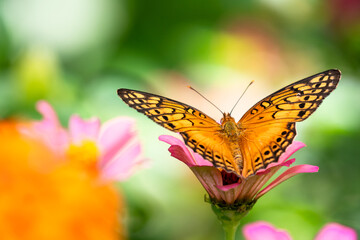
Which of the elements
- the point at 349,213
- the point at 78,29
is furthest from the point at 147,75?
the point at 349,213

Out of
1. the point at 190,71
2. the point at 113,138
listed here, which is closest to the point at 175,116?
the point at 113,138

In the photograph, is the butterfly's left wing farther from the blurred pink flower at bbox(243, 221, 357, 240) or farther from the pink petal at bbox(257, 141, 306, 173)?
the blurred pink flower at bbox(243, 221, 357, 240)

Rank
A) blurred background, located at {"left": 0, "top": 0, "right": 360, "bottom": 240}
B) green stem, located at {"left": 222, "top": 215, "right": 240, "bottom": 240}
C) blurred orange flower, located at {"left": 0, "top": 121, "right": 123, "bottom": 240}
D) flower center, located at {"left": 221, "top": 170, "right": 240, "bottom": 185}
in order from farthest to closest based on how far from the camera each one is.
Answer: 1. blurred background, located at {"left": 0, "top": 0, "right": 360, "bottom": 240}
2. flower center, located at {"left": 221, "top": 170, "right": 240, "bottom": 185}
3. green stem, located at {"left": 222, "top": 215, "right": 240, "bottom": 240}
4. blurred orange flower, located at {"left": 0, "top": 121, "right": 123, "bottom": 240}

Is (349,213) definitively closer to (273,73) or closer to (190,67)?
(273,73)

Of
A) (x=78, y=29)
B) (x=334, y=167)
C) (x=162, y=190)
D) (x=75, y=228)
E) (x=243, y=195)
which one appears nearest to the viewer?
(x=75, y=228)

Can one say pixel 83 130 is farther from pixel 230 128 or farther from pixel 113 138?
pixel 230 128

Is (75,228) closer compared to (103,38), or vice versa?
(75,228)

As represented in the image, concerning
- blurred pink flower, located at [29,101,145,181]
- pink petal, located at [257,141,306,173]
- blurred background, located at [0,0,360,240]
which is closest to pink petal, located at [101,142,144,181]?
blurred pink flower, located at [29,101,145,181]
